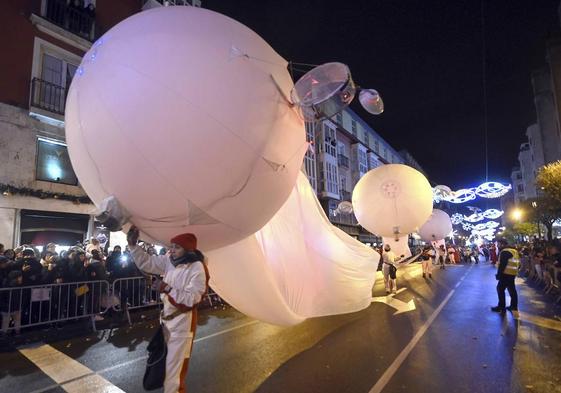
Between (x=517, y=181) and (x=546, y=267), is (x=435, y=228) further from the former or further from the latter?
(x=517, y=181)

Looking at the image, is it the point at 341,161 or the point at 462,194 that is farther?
the point at 341,161

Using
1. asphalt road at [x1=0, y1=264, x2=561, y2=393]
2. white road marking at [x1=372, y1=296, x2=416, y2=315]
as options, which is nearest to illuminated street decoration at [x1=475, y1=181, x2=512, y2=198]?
white road marking at [x1=372, y1=296, x2=416, y2=315]

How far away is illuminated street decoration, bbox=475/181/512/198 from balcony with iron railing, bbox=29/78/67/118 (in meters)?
17.8

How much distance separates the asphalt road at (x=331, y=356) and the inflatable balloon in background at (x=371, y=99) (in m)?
3.51

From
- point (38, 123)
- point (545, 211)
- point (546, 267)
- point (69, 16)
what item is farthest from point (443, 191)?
point (69, 16)

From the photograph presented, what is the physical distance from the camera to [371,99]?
5109mm

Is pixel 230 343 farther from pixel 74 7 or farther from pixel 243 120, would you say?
pixel 74 7

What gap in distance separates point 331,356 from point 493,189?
15.0m

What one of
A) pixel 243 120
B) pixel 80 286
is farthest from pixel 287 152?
pixel 80 286

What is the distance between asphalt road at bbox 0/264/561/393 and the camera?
13.8 feet

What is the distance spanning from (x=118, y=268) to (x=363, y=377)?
651 centimetres

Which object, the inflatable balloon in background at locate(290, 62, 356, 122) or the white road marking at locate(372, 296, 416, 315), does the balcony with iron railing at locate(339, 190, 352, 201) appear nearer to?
the white road marking at locate(372, 296, 416, 315)

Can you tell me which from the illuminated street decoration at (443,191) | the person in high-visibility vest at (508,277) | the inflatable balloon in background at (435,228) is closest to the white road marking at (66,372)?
the person in high-visibility vest at (508,277)

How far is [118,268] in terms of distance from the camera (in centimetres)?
870
